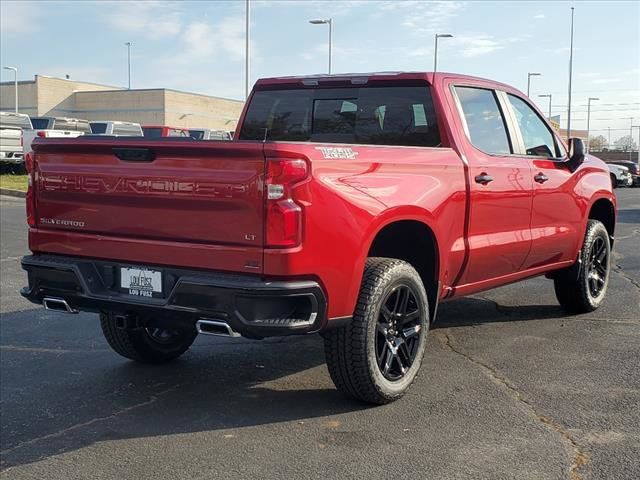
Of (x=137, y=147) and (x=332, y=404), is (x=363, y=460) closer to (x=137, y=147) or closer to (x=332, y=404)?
(x=332, y=404)

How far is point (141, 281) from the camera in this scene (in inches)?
159

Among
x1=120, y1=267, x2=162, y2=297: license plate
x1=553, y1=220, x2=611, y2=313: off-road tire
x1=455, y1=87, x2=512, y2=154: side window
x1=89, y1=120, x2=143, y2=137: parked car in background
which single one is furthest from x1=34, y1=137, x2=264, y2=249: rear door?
x1=89, y1=120, x2=143, y2=137: parked car in background

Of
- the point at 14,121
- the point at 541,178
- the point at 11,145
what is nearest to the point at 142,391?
the point at 541,178

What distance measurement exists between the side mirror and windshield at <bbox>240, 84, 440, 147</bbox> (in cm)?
175

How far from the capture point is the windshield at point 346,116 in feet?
17.2

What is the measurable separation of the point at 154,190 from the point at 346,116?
2031 mm

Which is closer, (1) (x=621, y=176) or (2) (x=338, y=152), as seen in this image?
(2) (x=338, y=152)

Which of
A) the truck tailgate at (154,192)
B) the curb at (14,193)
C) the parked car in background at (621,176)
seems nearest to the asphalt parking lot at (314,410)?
the truck tailgate at (154,192)

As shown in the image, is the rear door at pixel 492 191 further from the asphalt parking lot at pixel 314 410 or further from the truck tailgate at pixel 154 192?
the truck tailgate at pixel 154 192

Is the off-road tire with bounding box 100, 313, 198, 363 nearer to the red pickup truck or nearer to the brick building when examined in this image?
the red pickup truck

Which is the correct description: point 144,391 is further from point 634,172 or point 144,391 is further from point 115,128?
point 634,172

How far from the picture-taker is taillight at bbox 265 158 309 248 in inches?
143

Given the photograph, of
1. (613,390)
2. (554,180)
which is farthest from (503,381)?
(554,180)

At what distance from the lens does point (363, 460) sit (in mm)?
3611
